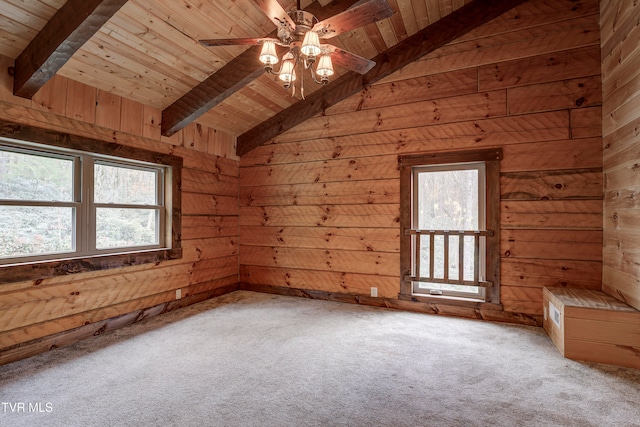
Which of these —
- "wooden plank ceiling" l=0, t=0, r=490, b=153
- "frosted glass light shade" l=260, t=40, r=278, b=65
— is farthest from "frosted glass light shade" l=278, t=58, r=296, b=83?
"wooden plank ceiling" l=0, t=0, r=490, b=153

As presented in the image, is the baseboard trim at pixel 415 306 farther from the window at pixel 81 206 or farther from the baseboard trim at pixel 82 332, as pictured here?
the window at pixel 81 206

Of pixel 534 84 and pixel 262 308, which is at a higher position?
pixel 534 84

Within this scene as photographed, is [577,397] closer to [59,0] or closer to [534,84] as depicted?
[534,84]

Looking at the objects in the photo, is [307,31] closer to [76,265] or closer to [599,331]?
[76,265]

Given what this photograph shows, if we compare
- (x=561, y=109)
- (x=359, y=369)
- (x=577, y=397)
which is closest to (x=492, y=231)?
(x=561, y=109)

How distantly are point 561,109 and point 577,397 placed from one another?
8.55 feet

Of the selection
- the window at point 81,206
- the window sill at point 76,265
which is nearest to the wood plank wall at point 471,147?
the window at point 81,206

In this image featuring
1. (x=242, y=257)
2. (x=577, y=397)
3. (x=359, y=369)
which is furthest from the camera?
(x=242, y=257)

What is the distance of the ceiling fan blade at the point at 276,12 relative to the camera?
1.84 m

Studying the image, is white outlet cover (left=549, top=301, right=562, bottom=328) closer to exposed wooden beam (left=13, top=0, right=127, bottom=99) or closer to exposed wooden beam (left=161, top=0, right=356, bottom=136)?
exposed wooden beam (left=161, top=0, right=356, bottom=136)

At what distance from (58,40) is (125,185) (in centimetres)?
155

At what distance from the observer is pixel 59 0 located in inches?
84.6

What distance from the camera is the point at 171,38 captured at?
2.76 meters

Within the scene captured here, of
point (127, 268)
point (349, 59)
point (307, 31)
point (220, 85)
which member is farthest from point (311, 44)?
point (127, 268)
